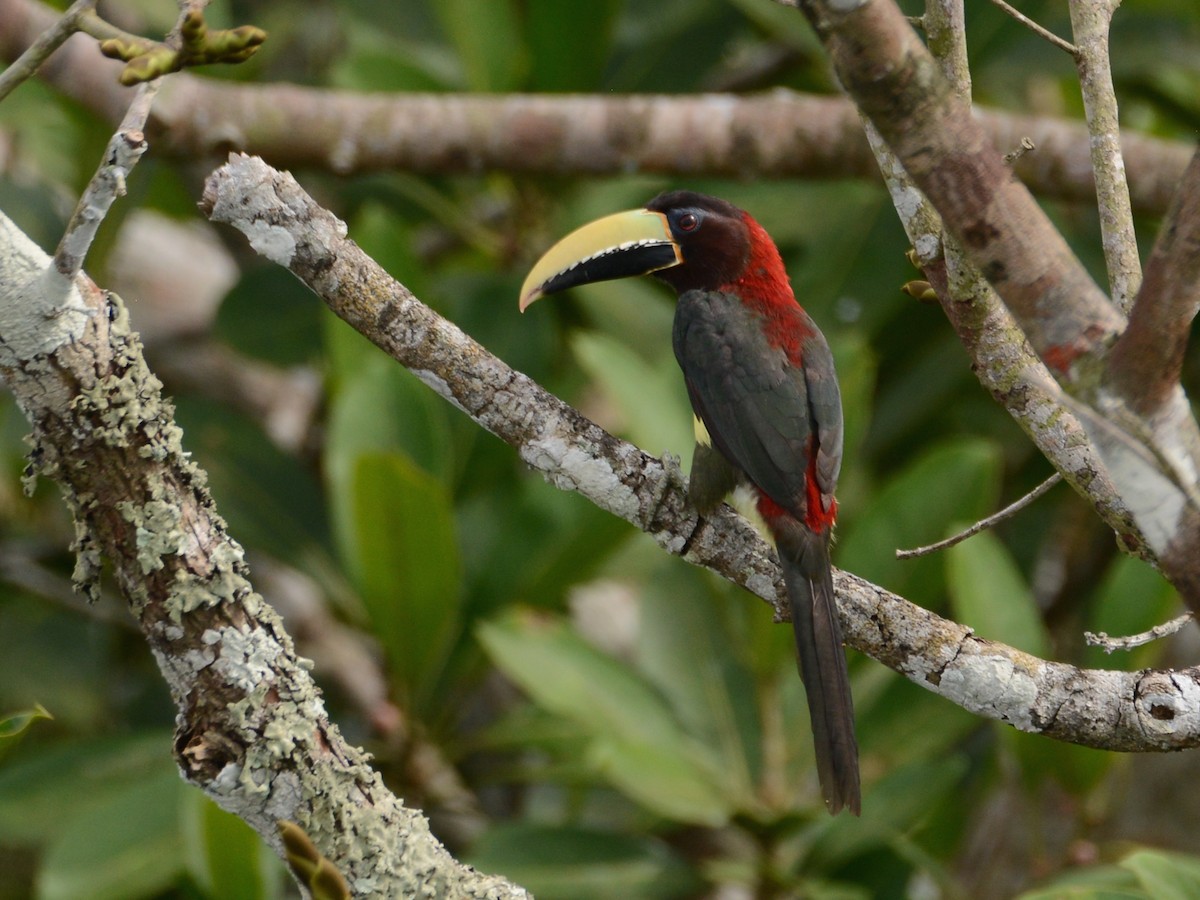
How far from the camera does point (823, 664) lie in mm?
2238

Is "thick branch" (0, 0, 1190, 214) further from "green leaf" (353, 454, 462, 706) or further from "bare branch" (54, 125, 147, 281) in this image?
"bare branch" (54, 125, 147, 281)

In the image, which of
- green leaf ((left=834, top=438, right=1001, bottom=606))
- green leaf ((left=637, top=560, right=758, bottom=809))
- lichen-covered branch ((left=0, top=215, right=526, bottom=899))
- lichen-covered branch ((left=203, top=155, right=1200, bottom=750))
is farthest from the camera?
green leaf ((left=637, top=560, right=758, bottom=809))

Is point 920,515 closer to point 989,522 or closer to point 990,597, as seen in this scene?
point 990,597

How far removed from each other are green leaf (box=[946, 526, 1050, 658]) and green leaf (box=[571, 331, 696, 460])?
74cm

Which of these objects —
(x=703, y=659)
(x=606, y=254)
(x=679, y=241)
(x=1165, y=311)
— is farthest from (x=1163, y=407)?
(x=703, y=659)

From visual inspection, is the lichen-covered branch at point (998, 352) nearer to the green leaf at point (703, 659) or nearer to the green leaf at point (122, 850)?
the green leaf at point (703, 659)

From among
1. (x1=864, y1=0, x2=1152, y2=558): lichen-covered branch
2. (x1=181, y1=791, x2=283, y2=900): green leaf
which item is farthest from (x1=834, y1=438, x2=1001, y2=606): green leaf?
(x1=181, y1=791, x2=283, y2=900): green leaf

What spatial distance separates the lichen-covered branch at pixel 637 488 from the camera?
72.8 inches

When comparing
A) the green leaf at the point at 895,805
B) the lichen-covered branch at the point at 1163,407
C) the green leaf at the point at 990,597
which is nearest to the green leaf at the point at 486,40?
the green leaf at the point at 990,597

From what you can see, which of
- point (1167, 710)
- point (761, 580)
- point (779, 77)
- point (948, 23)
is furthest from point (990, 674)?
point (779, 77)

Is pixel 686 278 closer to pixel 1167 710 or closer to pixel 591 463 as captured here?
pixel 591 463

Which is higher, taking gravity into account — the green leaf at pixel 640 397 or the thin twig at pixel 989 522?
the thin twig at pixel 989 522

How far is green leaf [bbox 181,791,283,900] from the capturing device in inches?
111

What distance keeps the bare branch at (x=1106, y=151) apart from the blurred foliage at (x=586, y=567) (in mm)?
1014
